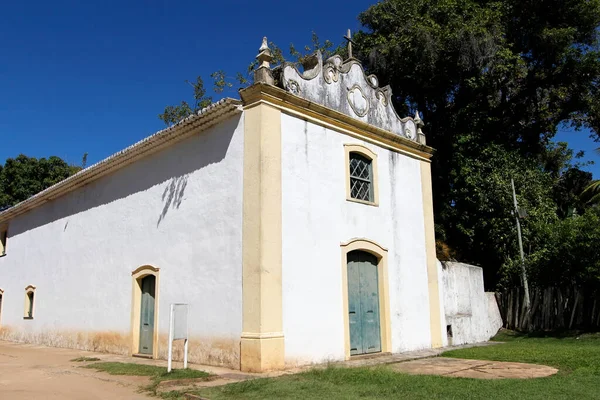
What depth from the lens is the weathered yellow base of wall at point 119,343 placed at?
8.88 m

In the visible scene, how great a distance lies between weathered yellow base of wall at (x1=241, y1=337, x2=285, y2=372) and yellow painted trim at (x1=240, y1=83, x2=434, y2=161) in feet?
13.5

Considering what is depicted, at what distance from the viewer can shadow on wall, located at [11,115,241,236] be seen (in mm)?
9945

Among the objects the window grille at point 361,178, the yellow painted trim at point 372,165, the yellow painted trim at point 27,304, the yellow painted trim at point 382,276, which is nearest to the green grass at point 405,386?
the yellow painted trim at point 382,276

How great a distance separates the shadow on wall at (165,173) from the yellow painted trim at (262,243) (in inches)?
27.9

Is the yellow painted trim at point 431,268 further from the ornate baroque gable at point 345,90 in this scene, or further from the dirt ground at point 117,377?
the ornate baroque gable at point 345,90

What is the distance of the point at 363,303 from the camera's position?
1054 cm

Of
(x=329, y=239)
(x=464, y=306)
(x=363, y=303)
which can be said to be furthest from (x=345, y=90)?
(x=464, y=306)

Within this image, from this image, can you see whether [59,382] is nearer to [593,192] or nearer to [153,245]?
→ [153,245]

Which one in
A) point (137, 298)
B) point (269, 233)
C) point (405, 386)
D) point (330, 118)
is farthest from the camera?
point (137, 298)

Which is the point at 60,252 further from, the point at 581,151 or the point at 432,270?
the point at 581,151

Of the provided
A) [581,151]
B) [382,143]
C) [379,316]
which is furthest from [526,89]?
[379,316]

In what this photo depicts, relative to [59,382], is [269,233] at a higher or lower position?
higher

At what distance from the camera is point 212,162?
392 inches

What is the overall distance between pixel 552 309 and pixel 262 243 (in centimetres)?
950
